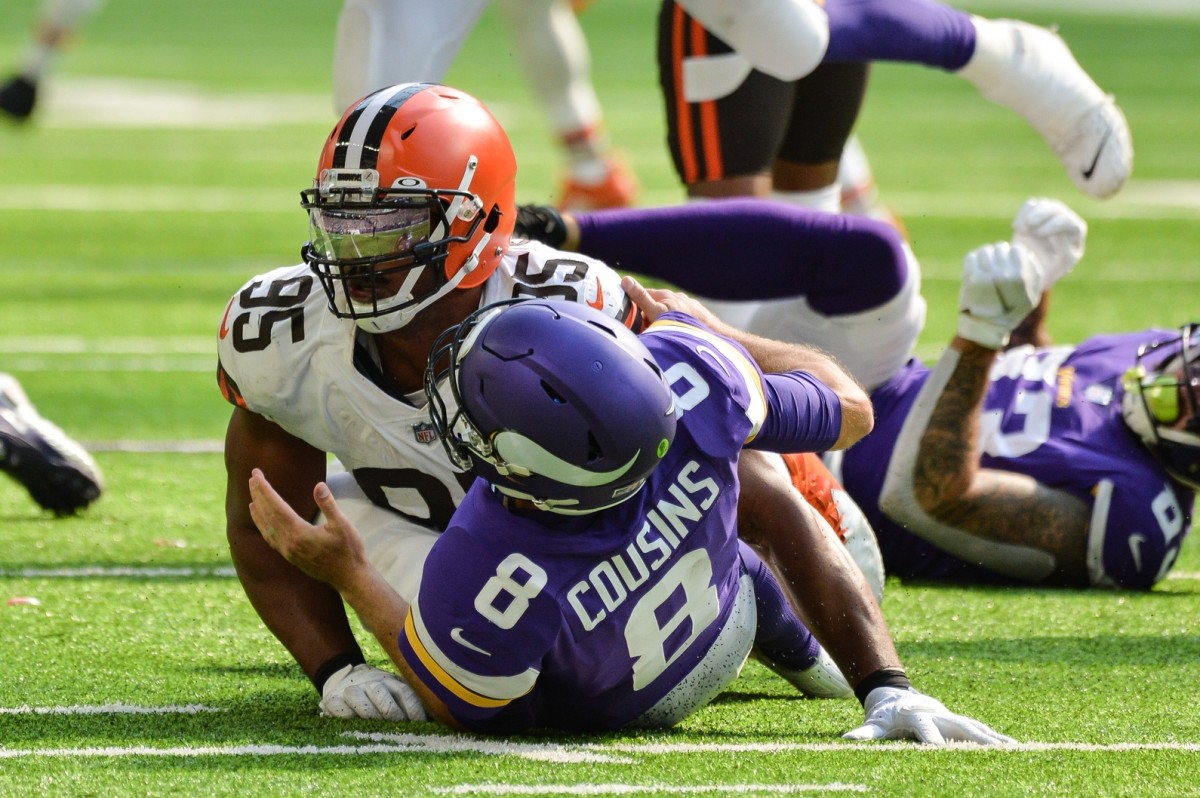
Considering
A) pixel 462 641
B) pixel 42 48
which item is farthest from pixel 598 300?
pixel 42 48

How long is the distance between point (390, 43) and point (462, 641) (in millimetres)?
2142

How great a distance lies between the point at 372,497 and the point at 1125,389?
1870mm

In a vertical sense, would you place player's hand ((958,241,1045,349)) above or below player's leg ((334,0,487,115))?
below

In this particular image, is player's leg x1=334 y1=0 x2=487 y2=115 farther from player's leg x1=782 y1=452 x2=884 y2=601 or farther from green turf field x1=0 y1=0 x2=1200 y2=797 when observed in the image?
player's leg x1=782 y1=452 x2=884 y2=601

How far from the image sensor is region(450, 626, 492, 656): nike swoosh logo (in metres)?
2.76

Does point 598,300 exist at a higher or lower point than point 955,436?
higher

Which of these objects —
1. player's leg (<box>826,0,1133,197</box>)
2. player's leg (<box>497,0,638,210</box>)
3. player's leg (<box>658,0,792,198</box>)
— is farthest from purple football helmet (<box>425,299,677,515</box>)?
player's leg (<box>497,0,638,210</box>)

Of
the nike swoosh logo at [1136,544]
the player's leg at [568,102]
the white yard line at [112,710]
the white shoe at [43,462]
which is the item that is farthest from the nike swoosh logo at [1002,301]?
the player's leg at [568,102]

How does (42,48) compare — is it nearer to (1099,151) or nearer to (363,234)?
(1099,151)

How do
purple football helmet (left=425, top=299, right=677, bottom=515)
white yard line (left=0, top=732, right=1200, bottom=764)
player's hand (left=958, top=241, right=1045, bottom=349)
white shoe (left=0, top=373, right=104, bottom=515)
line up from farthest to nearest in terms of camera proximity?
1. white shoe (left=0, top=373, right=104, bottom=515)
2. player's hand (left=958, top=241, right=1045, bottom=349)
3. white yard line (left=0, top=732, right=1200, bottom=764)
4. purple football helmet (left=425, top=299, right=677, bottom=515)

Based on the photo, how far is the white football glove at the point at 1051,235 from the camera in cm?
489

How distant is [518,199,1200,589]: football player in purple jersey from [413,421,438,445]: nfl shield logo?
970 mm

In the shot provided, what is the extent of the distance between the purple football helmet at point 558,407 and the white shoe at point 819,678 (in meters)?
0.69

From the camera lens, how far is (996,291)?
415 cm
